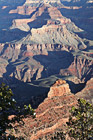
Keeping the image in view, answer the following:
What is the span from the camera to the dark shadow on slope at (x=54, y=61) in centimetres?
11906

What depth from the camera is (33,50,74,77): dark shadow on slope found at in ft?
391

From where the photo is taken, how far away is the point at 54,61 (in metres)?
132

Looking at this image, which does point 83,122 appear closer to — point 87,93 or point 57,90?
point 57,90

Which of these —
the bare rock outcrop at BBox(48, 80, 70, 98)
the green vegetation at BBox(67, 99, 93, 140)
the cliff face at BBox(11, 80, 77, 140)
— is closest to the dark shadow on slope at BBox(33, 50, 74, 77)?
the bare rock outcrop at BBox(48, 80, 70, 98)

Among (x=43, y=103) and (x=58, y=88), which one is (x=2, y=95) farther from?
(x=58, y=88)

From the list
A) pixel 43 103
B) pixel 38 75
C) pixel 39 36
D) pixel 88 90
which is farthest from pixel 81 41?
pixel 43 103

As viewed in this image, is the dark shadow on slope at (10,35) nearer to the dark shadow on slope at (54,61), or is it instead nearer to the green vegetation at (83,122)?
the dark shadow on slope at (54,61)

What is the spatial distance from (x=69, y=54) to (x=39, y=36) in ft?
111

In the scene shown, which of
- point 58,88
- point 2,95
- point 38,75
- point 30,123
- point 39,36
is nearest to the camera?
point 2,95

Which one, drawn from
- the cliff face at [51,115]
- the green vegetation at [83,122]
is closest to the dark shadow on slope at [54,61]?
the cliff face at [51,115]

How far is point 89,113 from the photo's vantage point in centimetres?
2169

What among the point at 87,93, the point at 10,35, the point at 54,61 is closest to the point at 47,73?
the point at 54,61

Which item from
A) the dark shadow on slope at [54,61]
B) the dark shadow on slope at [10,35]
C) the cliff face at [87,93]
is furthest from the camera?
the dark shadow on slope at [10,35]

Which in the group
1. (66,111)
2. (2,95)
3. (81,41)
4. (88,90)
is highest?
(2,95)
